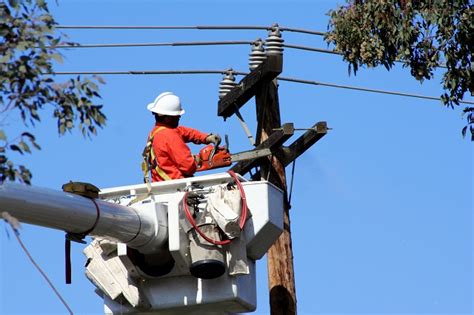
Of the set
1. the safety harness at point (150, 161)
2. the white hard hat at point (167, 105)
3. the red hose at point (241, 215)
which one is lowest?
the red hose at point (241, 215)

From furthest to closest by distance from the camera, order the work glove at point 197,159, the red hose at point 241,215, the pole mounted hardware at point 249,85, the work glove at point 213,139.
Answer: the pole mounted hardware at point 249,85, the work glove at point 197,159, the work glove at point 213,139, the red hose at point 241,215

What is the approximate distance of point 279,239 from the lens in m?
19.2

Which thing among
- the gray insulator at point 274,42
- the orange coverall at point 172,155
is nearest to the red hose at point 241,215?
the orange coverall at point 172,155

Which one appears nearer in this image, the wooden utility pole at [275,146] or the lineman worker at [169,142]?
the lineman worker at [169,142]

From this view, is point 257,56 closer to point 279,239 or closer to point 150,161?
point 279,239

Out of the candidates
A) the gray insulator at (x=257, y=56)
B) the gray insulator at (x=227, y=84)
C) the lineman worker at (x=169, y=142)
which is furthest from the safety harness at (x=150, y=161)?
the gray insulator at (x=227, y=84)

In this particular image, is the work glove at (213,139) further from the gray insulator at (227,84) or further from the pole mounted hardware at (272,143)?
the gray insulator at (227,84)

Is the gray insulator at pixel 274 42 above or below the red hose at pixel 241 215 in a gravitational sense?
above

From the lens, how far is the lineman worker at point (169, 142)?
16062 millimetres

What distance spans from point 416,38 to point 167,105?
306 cm

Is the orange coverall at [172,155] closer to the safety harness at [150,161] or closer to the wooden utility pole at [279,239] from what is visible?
the safety harness at [150,161]

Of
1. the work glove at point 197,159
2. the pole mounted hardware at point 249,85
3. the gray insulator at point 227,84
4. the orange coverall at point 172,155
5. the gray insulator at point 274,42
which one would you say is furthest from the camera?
the gray insulator at point 227,84

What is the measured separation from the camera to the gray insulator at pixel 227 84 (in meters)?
20.5

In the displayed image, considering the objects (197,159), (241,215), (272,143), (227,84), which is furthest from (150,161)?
(227,84)
